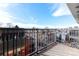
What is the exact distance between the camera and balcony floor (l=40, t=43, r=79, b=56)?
287cm

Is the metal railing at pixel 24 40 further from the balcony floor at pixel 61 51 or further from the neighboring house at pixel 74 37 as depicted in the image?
the neighboring house at pixel 74 37

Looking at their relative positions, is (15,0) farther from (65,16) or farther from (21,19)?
(65,16)

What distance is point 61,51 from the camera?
287 cm

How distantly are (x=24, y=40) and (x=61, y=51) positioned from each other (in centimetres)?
64

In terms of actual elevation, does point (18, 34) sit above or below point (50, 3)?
below

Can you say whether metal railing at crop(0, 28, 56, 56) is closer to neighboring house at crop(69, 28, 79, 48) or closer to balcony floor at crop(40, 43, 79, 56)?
balcony floor at crop(40, 43, 79, 56)

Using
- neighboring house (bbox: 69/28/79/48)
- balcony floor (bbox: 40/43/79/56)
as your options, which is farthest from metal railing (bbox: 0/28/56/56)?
neighboring house (bbox: 69/28/79/48)

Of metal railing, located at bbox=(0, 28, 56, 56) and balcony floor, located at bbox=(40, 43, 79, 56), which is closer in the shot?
metal railing, located at bbox=(0, 28, 56, 56)

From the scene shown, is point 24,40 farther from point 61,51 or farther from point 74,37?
point 74,37

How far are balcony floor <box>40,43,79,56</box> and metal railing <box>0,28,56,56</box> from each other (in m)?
0.11

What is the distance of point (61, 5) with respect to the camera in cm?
290

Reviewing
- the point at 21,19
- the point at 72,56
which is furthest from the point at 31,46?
the point at 72,56

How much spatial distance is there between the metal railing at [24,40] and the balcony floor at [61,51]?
0.11 m

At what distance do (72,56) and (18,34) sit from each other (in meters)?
0.96
